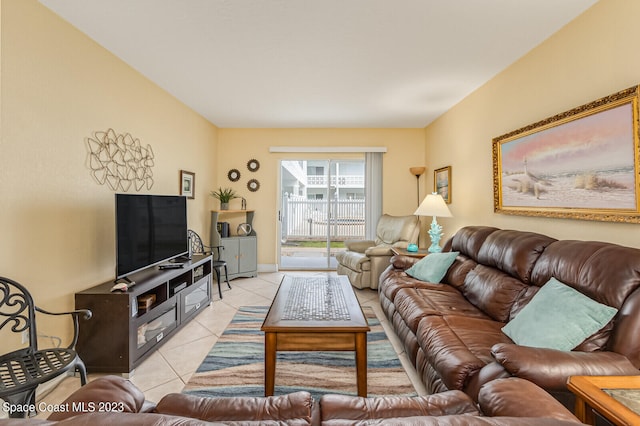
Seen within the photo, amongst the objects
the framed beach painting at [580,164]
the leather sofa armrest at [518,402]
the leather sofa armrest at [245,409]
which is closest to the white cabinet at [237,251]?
the framed beach painting at [580,164]

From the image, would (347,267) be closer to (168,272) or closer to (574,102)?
(168,272)

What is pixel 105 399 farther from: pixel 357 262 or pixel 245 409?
pixel 357 262

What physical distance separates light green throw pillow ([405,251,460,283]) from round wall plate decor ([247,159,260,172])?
3290 millimetres

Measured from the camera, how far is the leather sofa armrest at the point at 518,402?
33.8 inches

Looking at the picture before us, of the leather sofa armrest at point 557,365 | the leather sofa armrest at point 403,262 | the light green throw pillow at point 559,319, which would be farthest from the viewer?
the leather sofa armrest at point 403,262

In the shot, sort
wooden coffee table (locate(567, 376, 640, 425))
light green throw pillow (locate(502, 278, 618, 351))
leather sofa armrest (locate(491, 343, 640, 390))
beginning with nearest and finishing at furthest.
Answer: wooden coffee table (locate(567, 376, 640, 425)) < leather sofa armrest (locate(491, 343, 640, 390)) < light green throw pillow (locate(502, 278, 618, 351))

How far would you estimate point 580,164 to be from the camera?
2055mm

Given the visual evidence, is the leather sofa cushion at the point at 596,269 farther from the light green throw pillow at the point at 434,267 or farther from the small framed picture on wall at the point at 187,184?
the small framed picture on wall at the point at 187,184

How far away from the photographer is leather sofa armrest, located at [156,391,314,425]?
Answer: 91 cm

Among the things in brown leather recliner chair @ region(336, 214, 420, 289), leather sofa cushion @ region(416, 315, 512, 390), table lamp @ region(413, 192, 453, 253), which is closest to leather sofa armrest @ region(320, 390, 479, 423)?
leather sofa cushion @ region(416, 315, 512, 390)

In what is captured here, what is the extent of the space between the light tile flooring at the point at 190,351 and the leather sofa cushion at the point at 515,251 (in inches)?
41.7

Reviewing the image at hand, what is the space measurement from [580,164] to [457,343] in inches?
61.1

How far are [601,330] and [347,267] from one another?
3099mm

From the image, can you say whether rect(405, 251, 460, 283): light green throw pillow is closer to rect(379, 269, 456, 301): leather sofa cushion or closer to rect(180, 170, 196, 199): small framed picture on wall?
rect(379, 269, 456, 301): leather sofa cushion
